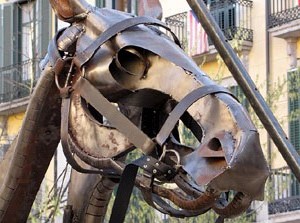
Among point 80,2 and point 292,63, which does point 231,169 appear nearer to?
point 80,2

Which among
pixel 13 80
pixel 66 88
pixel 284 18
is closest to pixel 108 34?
pixel 66 88

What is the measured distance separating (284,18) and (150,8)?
19242 millimetres

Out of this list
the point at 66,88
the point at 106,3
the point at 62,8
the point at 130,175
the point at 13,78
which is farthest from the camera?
the point at 13,78

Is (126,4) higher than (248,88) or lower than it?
higher

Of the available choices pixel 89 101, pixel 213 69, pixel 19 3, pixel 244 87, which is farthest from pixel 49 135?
pixel 19 3

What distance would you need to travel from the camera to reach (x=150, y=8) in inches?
230

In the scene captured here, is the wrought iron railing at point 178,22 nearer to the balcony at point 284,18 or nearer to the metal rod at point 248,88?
the balcony at point 284,18

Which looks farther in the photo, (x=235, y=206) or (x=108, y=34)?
(x=108, y=34)

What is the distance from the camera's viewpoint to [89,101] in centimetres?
543

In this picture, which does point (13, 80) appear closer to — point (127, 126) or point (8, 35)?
point (8, 35)

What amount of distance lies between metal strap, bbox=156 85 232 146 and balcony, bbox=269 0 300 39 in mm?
19412

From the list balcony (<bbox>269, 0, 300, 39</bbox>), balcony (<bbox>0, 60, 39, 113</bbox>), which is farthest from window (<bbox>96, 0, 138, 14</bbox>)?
balcony (<bbox>269, 0, 300, 39</bbox>)

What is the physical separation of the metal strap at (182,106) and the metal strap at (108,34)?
21.2 inches

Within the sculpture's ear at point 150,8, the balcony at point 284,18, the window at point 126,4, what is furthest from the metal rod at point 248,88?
the balcony at point 284,18
